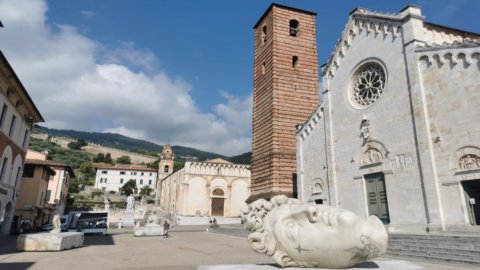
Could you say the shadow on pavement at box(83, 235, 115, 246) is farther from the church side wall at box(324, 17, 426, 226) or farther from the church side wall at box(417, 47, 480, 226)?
the church side wall at box(417, 47, 480, 226)

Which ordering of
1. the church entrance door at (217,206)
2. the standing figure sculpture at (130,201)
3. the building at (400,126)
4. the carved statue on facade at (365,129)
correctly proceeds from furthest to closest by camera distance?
the church entrance door at (217,206) < the standing figure sculpture at (130,201) < the carved statue on facade at (365,129) < the building at (400,126)

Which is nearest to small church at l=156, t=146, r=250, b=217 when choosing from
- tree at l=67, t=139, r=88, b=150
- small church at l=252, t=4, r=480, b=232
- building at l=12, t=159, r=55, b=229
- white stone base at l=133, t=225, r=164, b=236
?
building at l=12, t=159, r=55, b=229

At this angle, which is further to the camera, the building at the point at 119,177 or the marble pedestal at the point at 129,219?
the building at the point at 119,177

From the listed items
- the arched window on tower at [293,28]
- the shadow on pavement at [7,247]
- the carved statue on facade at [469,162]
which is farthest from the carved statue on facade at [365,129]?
the shadow on pavement at [7,247]

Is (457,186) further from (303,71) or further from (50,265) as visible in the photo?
(303,71)

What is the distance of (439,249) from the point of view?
11648mm

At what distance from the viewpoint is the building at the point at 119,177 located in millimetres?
98125

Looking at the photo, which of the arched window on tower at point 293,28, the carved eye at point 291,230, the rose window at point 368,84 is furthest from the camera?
the arched window on tower at point 293,28

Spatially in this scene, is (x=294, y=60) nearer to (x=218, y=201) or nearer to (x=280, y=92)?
(x=280, y=92)

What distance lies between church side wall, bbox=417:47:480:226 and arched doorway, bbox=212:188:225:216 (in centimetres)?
4205

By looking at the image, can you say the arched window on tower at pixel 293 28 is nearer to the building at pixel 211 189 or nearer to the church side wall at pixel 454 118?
the church side wall at pixel 454 118

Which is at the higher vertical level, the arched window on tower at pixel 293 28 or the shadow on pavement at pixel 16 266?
the arched window on tower at pixel 293 28

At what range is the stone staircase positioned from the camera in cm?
1040

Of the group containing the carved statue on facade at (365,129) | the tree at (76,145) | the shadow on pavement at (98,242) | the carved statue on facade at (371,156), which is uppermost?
the tree at (76,145)
